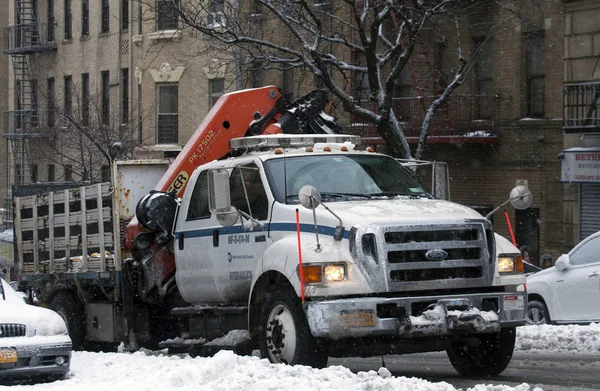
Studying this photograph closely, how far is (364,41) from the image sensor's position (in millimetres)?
19891

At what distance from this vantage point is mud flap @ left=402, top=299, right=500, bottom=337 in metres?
10.5

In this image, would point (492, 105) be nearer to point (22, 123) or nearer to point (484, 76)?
point (484, 76)

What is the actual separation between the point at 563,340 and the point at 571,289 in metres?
2.86

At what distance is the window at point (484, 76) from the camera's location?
28469 mm

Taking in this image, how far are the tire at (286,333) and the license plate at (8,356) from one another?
8.01 feet

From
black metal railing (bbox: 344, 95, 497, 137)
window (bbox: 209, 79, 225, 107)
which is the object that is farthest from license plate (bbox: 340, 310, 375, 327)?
window (bbox: 209, 79, 225, 107)

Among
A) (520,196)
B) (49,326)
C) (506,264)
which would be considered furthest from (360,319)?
(49,326)

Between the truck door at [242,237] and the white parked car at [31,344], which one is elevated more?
the truck door at [242,237]

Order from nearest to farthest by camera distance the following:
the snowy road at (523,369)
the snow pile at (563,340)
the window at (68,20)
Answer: the snowy road at (523,369), the snow pile at (563,340), the window at (68,20)

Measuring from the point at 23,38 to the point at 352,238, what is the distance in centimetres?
3897

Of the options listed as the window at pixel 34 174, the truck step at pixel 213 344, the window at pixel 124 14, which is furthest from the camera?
the window at pixel 34 174

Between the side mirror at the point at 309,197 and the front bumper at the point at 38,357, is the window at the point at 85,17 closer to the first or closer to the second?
the front bumper at the point at 38,357

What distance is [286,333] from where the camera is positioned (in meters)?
10.9

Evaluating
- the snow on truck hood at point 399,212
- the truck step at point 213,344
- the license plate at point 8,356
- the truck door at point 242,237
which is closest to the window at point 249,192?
the truck door at point 242,237
